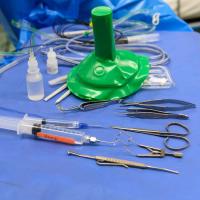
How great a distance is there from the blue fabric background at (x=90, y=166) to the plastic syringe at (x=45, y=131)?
1 centimetres

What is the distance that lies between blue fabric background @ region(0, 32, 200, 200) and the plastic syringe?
0.04ft

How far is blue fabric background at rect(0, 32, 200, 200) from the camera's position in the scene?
1.96 ft

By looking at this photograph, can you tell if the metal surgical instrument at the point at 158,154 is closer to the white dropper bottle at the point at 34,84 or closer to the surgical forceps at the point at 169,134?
the surgical forceps at the point at 169,134

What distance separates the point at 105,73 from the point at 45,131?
207mm

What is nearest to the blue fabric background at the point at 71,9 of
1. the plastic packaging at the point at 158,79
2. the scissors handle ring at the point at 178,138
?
the plastic packaging at the point at 158,79

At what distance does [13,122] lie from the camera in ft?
2.42

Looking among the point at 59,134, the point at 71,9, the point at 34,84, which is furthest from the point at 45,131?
the point at 71,9

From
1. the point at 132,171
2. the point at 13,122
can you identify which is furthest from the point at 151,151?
the point at 13,122

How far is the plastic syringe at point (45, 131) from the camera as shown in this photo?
0.70m

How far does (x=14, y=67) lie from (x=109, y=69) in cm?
29

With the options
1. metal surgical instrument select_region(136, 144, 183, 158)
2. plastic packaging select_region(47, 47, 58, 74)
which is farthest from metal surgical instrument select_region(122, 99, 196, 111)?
plastic packaging select_region(47, 47, 58, 74)

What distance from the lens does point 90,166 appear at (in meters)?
0.65

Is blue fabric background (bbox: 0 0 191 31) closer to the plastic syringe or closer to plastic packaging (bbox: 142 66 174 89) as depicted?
plastic packaging (bbox: 142 66 174 89)

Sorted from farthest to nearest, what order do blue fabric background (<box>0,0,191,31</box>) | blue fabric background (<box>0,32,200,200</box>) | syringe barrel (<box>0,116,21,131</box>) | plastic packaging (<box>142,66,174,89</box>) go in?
blue fabric background (<box>0,0,191,31</box>), plastic packaging (<box>142,66,174,89</box>), syringe barrel (<box>0,116,21,131</box>), blue fabric background (<box>0,32,200,200</box>)
